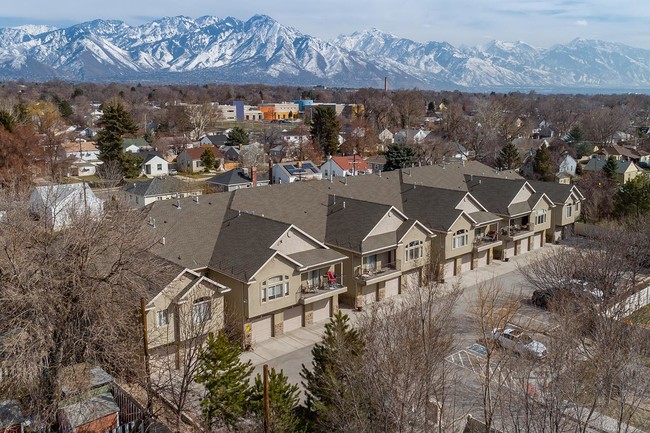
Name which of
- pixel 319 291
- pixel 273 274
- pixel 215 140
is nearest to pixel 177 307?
pixel 273 274

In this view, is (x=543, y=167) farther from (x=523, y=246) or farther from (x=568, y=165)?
(x=523, y=246)

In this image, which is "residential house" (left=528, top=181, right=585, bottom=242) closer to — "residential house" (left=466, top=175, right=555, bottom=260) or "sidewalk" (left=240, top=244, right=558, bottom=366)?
"residential house" (left=466, top=175, right=555, bottom=260)

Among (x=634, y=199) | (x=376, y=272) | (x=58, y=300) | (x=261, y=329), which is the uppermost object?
(x=58, y=300)

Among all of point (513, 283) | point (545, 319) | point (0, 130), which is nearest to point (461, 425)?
point (545, 319)

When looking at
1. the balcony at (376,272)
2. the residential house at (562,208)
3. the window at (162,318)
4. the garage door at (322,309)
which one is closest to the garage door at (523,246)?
the residential house at (562,208)

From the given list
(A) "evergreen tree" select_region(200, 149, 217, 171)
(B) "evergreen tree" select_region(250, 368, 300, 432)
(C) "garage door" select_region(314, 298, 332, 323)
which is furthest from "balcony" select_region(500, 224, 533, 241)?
(A) "evergreen tree" select_region(200, 149, 217, 171)

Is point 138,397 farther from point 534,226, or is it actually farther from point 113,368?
point 534,226
